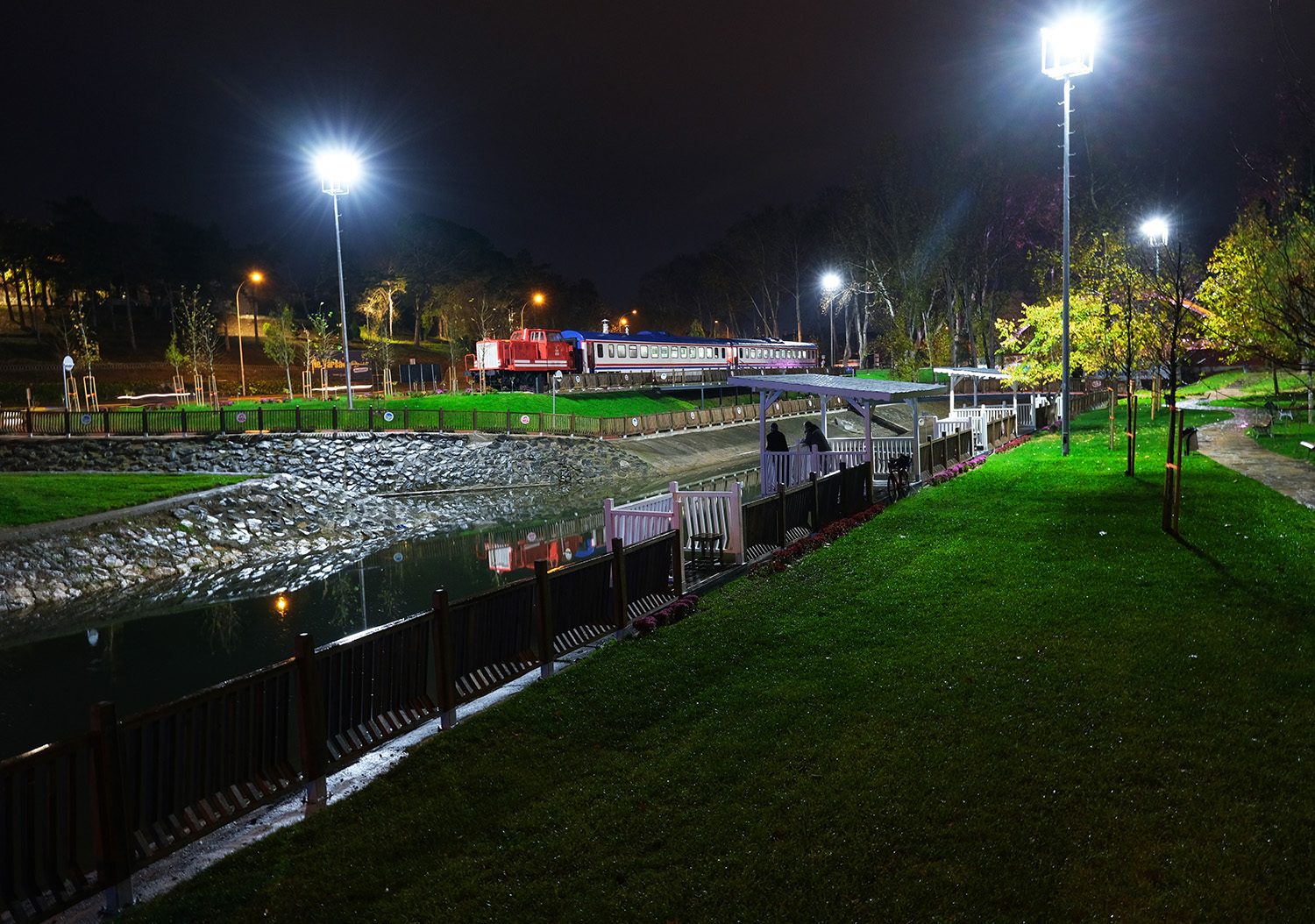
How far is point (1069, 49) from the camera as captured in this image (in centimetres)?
2380

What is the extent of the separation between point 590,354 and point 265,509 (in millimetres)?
Answer: 30485

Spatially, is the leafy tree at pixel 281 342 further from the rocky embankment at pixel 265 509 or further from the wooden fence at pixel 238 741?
the wooden fence at pixel 238 741

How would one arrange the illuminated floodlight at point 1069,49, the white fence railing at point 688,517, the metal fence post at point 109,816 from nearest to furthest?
the metal fence post at point 109,816 → the white fence railing at point 688,517 → the illuminated floodlight at point 1069,49

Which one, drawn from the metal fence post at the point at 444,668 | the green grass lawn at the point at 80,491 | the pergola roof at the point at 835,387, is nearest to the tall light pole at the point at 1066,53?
the pergola roof at the point at 835,387

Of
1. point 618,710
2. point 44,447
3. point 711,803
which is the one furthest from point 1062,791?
point 44,447

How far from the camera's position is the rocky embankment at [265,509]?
1886 cm

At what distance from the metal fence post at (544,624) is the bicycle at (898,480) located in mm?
11568

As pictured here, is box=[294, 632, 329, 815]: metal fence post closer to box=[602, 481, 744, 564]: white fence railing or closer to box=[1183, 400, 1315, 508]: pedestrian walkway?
box=[602, 481, 744, 564]: white fence railing

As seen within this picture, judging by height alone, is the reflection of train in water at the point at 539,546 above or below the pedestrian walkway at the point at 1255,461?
below

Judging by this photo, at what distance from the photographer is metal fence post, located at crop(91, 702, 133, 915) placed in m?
4.82

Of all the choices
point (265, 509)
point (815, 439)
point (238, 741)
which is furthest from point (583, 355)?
point (238, 741)

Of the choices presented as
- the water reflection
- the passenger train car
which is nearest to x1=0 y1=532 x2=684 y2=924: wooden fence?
the water reflection

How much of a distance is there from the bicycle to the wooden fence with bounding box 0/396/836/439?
71.9 ft

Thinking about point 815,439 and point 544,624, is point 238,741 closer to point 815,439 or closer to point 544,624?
point 544,624
